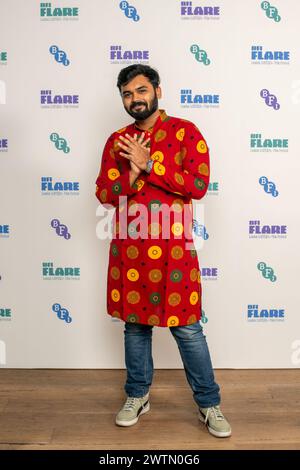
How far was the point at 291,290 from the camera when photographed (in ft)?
9.20

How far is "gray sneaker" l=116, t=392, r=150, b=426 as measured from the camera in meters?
2.18

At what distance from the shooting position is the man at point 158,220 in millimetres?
2020

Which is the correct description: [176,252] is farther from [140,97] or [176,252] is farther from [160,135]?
[140,97]

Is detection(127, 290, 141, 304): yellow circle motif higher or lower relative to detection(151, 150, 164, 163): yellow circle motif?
lower

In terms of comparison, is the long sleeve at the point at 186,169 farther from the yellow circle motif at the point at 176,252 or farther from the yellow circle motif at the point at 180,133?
the yellow circle motif at the point at 176,252

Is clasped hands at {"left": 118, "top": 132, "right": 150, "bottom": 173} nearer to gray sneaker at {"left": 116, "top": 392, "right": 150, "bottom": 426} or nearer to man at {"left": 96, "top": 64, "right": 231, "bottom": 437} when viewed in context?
man at {"left": 96, "top": 64, "right": 231, "bottom": 437}

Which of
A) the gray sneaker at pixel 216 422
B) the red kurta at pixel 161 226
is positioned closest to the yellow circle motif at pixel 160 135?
the red kurta at pixel 161 226

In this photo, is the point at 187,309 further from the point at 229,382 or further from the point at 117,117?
the point at 117,117

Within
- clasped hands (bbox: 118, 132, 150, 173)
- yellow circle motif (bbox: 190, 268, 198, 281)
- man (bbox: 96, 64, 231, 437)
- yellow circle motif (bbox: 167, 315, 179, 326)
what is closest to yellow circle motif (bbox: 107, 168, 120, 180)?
man (bbox: 96, 64, 231, 437)

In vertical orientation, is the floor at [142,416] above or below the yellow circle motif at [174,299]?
below

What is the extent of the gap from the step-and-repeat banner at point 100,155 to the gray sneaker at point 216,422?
2.26 feet

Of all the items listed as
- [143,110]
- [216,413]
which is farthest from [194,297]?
[143,110]

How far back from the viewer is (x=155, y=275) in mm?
2053
